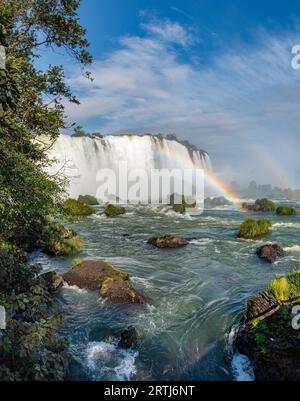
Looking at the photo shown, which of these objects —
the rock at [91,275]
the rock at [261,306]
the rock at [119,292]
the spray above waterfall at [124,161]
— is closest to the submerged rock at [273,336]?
the rock at [261,306]

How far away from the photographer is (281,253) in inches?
832

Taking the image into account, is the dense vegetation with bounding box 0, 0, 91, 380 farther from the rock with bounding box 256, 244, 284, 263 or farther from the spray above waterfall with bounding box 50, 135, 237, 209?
the spray above waterfall with bounding box 50, 135, 237, 209

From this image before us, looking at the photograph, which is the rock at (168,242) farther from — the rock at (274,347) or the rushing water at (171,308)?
the rock at (274,347)

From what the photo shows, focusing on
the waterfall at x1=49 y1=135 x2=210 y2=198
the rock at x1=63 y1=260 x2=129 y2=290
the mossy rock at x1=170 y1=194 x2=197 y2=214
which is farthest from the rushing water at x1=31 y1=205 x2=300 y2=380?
the waterfall at x1=49 y1=135 x2=210 y2=198

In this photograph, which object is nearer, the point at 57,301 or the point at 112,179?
the point at 57,301

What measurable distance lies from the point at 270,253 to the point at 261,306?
441 inches

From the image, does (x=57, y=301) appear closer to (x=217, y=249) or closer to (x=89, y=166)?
(x=217, y=249)

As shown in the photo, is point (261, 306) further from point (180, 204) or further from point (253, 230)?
point (180, 204)

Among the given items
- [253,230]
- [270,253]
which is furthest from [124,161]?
[270,253]

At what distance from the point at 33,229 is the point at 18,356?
14.5m

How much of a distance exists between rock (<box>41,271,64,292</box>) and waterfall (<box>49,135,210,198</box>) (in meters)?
35.4

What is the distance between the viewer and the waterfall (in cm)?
5583
